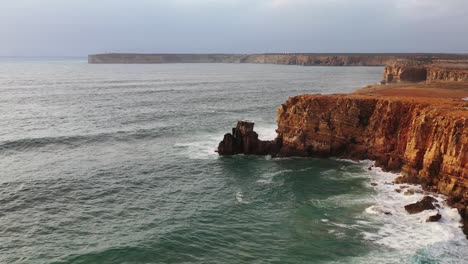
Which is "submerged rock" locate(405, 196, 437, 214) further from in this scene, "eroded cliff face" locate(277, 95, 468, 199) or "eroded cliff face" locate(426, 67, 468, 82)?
"eroded cliff face" locate(426, 67, 468, 82)

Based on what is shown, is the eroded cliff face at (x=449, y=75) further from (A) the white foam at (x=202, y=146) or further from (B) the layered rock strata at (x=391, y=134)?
(A) the white foam at (x=202, y=146)

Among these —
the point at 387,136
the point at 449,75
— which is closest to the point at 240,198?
the point at 387,136

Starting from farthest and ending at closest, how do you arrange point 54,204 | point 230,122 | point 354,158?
point 230,122, point 354,158, point 54,204

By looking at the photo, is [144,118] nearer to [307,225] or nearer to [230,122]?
[230,122]

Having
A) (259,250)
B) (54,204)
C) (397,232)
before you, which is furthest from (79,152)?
(397,232)

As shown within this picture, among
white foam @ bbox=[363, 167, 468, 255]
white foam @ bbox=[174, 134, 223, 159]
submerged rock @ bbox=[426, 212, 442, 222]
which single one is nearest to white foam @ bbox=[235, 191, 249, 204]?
white foam @ bbox=[363, 167, 468, 255]

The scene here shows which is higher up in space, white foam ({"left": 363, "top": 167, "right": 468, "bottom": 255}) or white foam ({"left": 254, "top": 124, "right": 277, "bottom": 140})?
white foam ({"left": 254, "top": 124, "right": 277, "bottom": 140})
